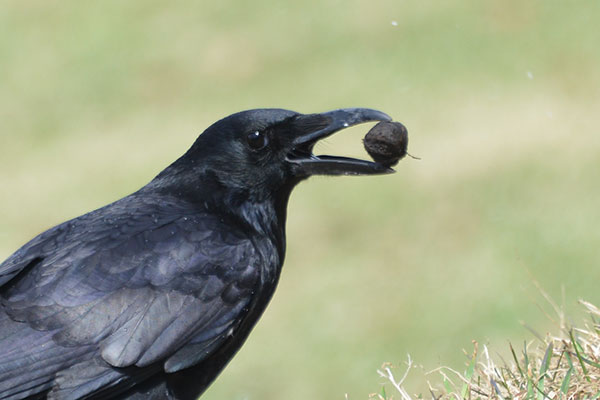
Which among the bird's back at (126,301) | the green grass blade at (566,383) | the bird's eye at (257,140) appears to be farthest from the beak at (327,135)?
the green grass blade at (566,383)

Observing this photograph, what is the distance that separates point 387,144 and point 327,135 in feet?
1.05

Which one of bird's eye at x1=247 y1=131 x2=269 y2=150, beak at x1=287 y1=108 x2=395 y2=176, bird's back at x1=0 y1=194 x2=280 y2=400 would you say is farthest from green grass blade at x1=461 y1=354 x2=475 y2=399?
bird's eye at x1=247 y1=131 x2=269 y2=150

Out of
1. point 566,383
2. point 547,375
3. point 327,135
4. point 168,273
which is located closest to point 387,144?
point 327,135

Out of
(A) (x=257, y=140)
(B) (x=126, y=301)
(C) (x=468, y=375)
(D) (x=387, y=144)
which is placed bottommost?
(C) (x=468, y=375)

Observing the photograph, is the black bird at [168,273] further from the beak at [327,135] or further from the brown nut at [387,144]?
the brown nut at [387,144]

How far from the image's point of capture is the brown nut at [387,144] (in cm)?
530

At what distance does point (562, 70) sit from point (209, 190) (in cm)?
926

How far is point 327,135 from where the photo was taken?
17.0 feet

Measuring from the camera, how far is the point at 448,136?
12.7 m

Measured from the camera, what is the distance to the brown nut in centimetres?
530

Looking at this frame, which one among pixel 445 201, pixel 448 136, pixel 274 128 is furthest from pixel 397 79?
pixel 274 128

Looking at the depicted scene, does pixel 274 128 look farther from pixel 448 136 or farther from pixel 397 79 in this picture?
pixel 397 79

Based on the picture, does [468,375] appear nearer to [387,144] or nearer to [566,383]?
[566,383]

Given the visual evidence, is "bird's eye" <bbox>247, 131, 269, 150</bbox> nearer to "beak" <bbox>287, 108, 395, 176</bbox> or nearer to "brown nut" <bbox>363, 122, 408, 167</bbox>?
"beak" <bbox>287, 108, 395, 176</bbox>
